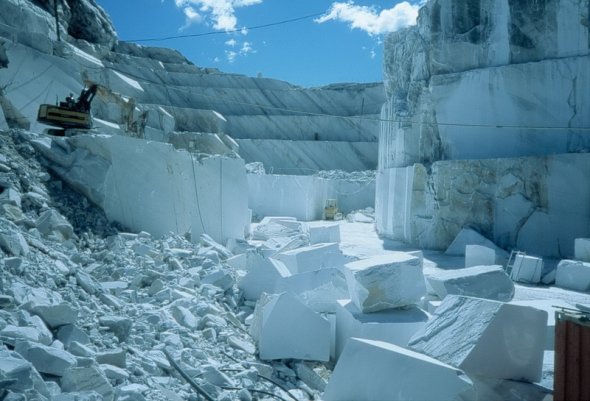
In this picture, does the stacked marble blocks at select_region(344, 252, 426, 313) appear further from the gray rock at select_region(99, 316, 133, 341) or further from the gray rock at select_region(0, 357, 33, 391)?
the gray rock at select_region(0, 357, 33, 391)

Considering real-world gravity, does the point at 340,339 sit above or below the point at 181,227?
below

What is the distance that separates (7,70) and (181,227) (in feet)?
23.1

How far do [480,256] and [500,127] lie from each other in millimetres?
4407

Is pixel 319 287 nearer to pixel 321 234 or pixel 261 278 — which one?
pixel 261 278

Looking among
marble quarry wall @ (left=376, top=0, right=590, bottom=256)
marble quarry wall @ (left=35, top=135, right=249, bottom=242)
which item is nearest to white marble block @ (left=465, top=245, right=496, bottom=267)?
marble quarry wall @ (left=376, top=0, right=590, bottom=256)

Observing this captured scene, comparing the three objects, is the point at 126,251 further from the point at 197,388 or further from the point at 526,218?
the point at 526,218

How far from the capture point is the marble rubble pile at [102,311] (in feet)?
7.95

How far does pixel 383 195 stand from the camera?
15062 millimetres

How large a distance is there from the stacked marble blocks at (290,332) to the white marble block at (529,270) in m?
5.05

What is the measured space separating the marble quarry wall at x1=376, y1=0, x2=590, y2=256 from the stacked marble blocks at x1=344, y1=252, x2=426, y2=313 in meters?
6.97

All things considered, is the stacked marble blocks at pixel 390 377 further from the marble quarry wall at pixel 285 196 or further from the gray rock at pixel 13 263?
the marble quarry wall at pixel 285 196

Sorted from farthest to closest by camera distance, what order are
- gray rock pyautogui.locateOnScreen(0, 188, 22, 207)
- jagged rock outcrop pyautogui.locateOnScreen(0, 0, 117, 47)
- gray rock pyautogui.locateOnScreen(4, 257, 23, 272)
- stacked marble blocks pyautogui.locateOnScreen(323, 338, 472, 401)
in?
jagged rock outcrop pyautogui.locateOnScreen(0, 0, 117, 47) → gray rock pyautogui.locateOnScreen(0, 188, 22, 207) → gray rock pyautogui.locateOnScreen(4, 257, 23, 272) → stacked marble blocks pyautogui.locateOnScreen(323, 338, 472, 401)

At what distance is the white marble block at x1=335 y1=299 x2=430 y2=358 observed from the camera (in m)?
3.97

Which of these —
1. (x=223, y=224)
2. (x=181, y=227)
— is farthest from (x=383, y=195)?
(x=181, y=227)
